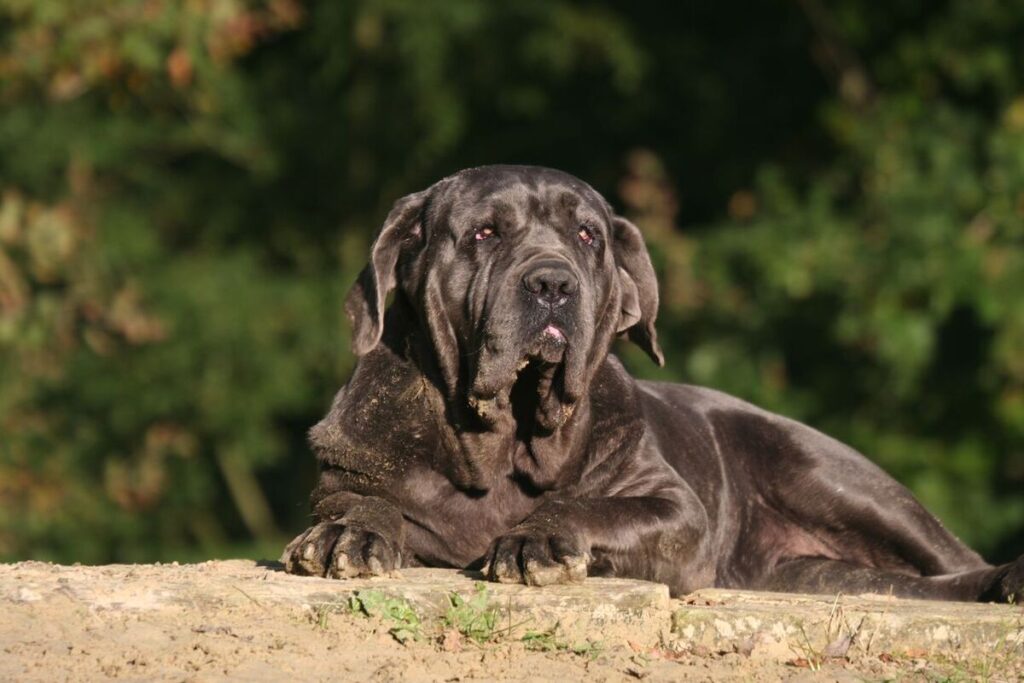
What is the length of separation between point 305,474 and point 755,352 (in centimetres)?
515

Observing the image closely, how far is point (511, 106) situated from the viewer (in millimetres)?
15922

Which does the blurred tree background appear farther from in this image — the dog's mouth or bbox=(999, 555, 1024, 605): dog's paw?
the dog's mouth

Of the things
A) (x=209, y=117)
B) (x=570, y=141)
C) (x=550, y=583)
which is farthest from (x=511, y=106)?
(x=550, y=583)

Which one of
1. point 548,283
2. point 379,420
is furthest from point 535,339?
point 379,420

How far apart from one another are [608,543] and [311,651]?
134 centimetres

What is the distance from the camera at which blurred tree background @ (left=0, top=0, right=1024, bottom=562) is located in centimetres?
1224

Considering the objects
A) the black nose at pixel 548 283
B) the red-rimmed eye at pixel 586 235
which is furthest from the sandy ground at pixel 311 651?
the red-rimmed eye at pixel 586 235

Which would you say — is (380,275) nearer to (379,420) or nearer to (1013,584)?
(379,420)

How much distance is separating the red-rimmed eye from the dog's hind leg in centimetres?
166

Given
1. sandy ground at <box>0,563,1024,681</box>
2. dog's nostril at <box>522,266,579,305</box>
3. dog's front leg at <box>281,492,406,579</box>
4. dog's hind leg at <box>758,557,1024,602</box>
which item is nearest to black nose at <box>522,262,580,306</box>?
dog's nostril at <box>522,266,579,305</box>

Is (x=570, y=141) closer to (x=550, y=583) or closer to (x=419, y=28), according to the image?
(x=419, y=28)

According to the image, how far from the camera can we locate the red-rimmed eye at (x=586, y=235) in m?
6.02

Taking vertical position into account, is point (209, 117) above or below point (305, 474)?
above

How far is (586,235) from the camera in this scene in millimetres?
6051
